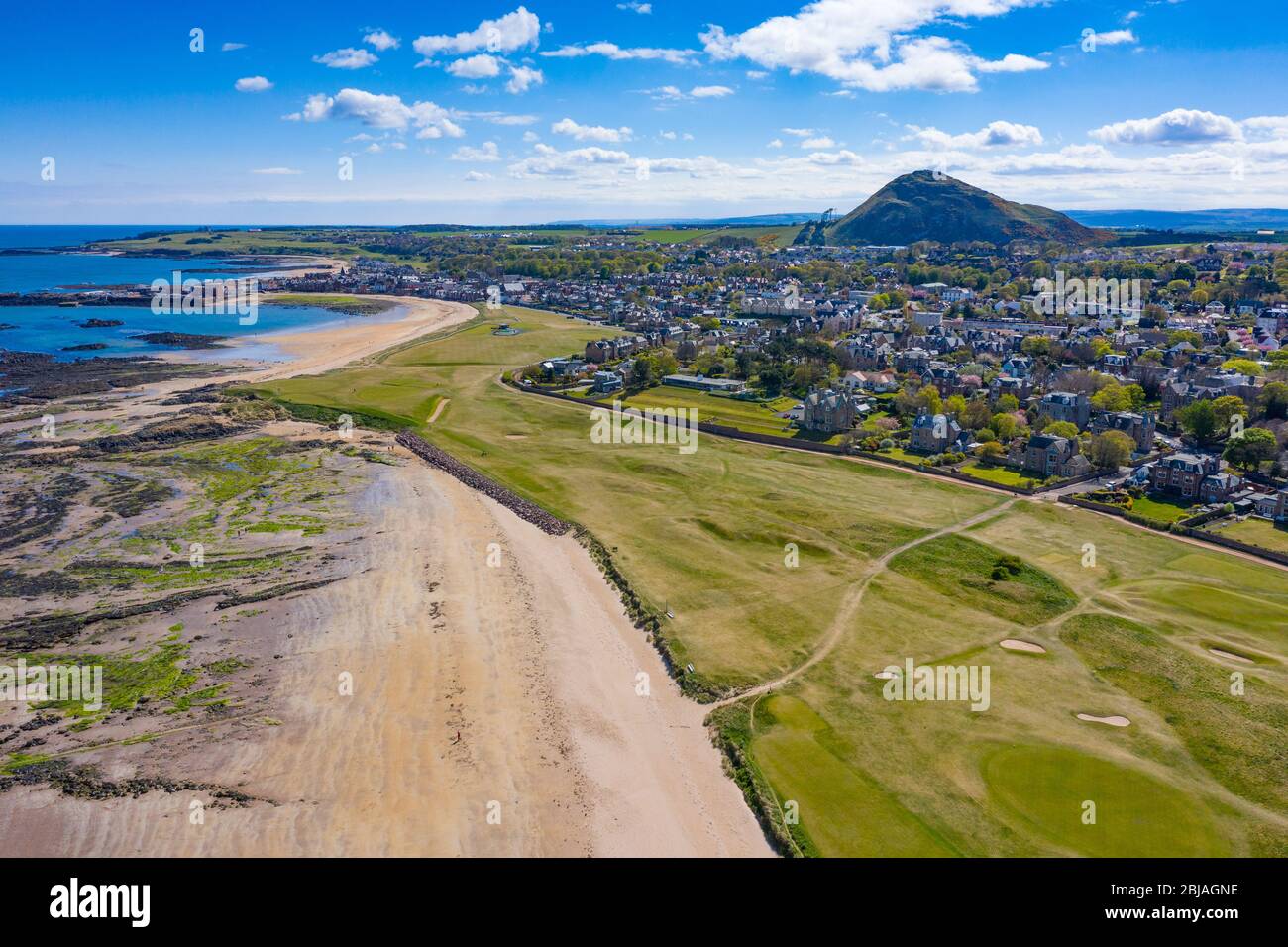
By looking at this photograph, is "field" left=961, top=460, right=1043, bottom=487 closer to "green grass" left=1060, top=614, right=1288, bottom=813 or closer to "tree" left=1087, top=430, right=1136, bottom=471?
"tree" left=1087, top=430, right=1136, bottom=471

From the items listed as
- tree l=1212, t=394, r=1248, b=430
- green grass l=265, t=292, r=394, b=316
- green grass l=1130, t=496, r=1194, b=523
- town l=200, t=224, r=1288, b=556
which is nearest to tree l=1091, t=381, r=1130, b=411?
town l=200, t=224, r=1288, b=556

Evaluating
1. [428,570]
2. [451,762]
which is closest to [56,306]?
[428,570]

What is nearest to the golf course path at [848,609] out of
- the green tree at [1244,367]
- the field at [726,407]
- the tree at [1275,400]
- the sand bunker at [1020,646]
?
the sand bunker at [1020,646]

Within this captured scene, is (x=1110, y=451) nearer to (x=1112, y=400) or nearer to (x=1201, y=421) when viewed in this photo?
(x=1201, y=421)

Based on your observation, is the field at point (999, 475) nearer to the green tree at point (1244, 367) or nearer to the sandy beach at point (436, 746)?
the sandy beach at point (436, 746)

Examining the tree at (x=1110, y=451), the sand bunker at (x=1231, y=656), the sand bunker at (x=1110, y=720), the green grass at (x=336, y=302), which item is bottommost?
the sand bunker at (x=1110, y=720)

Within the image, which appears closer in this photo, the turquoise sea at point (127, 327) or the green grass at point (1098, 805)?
the green grass at point (1098, 805)

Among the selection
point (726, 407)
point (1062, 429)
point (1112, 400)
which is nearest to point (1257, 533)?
point (1062, 429)
